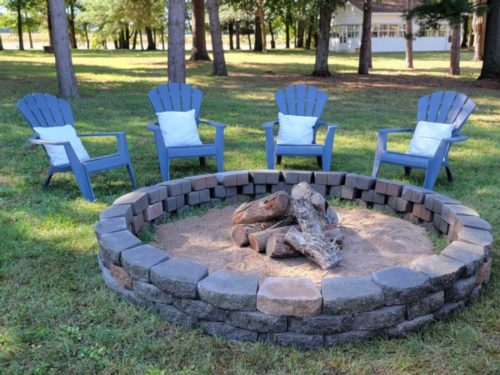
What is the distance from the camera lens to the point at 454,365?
1968 mm

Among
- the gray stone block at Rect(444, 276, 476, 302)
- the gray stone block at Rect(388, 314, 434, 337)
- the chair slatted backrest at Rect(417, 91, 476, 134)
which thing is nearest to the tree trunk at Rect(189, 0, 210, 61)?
the chair slatted backrest at Rect(417, 91, 476, 134)

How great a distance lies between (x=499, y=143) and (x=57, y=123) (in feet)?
17.4

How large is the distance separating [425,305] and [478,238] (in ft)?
2.16

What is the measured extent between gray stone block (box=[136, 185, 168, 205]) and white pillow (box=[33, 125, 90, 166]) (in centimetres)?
105

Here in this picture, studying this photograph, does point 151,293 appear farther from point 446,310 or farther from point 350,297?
point 446,310

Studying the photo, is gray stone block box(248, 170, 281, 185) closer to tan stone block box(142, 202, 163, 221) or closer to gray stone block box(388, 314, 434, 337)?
tan stone block box(142, 202, 163, 221)

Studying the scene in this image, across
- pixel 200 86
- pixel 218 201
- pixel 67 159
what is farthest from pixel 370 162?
pixel 200 86

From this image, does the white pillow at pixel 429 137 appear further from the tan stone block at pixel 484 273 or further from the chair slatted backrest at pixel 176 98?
the chair slatted backrest at pixel 176 98

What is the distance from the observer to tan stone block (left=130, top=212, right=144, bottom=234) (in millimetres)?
3154

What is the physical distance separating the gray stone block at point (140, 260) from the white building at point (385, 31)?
28.2 m

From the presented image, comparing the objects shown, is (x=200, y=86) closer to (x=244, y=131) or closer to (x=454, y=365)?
(x=244, y=131)

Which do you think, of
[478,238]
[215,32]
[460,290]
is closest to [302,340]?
[460,290]

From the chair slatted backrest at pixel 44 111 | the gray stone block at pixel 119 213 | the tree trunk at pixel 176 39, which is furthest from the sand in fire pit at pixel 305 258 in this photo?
the tree trunk at pixel 176 39

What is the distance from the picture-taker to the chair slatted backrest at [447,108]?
4504mm
